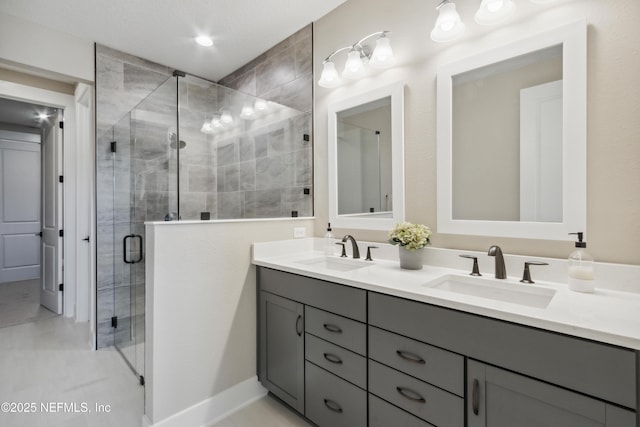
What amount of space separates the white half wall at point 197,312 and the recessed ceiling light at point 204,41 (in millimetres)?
1760

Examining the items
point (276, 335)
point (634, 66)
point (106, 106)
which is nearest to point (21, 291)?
point (106, 106)

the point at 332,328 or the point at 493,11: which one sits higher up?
the point at 493,11

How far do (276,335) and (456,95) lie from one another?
1.75 metres

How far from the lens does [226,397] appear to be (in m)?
1.86

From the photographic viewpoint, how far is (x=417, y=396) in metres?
1.20

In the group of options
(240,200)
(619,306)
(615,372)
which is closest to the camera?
(615,372)

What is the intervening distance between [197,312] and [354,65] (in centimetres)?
185

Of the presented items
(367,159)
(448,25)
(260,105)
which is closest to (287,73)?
(260,105)

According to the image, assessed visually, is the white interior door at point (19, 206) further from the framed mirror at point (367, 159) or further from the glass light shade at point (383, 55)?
the glass light shade at point (383, 55)

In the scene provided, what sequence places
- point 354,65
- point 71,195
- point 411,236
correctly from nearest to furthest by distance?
point 411,236, point 354,65, point 71,195

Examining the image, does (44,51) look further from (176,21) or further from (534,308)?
(534,308)

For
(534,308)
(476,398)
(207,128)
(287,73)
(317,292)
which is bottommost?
(476,398)

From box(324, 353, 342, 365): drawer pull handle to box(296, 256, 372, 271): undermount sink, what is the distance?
580 mm

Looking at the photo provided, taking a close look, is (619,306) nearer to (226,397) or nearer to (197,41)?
(226,397)
